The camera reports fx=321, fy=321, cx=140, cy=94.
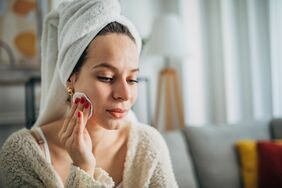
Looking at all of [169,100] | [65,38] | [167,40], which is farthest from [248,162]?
[65,38]

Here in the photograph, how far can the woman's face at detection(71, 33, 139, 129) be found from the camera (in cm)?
78

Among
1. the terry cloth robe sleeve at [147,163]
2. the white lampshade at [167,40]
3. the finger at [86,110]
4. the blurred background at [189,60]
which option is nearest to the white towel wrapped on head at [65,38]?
the finger at [86,110]

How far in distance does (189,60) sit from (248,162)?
0.99 metres

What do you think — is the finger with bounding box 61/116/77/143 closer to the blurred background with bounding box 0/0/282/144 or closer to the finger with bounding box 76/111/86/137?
the finger with bounding box 76/111/86/137

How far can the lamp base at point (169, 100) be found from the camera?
2.34 meters

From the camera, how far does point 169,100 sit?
238 centimetres

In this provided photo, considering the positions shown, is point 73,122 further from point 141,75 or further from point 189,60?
point 189,60

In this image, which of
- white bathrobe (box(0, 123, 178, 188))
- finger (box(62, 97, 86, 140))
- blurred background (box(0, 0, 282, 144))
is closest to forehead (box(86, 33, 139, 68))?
finger (box(62, 97, 86, 140))

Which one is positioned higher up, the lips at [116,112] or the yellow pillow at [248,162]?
the lips at [116,112]

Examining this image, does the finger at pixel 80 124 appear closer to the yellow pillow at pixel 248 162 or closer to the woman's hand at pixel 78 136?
the woman's hand at pixel 78 136

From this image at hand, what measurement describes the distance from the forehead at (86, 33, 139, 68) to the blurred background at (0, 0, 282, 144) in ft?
3.66

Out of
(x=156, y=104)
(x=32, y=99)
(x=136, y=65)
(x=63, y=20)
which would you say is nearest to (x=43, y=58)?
(x=63, y=20)

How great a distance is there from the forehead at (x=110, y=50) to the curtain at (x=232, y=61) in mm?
1424

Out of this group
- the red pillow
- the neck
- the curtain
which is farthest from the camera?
the curtain
